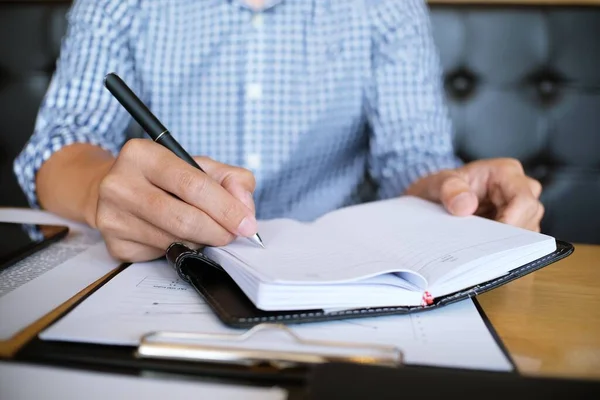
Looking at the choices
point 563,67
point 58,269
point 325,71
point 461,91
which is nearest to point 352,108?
point 325,71

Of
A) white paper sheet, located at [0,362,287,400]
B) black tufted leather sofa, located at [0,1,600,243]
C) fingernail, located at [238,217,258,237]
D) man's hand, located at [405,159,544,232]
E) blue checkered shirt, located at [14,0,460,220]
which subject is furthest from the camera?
black tufted leather sofa, located at [0,1,600,243]

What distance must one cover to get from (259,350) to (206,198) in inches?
6.2

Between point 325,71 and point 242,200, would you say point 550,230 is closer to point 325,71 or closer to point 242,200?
point 325,71

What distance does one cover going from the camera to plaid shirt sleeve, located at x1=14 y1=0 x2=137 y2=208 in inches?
29.2

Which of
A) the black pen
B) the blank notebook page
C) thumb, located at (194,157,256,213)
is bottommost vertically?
the blank notebook page

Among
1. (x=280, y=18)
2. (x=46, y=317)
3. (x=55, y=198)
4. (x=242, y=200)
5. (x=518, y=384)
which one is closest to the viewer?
(x=518, y=384)

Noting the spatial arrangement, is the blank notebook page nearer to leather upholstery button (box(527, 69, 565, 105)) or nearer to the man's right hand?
the man's right hand

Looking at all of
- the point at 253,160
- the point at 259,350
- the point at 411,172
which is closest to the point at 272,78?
the point at 253,160

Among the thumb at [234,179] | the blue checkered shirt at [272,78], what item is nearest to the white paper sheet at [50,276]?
the thumb at [234,179]

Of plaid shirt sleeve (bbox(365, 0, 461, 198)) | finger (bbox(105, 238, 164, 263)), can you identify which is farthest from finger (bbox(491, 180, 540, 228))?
finger (bbox(105, 238, 164, 263))

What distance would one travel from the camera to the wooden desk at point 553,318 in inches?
13.8

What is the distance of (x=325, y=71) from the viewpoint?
0.88 metres

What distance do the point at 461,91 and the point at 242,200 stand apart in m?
0.67

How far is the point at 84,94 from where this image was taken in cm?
80
